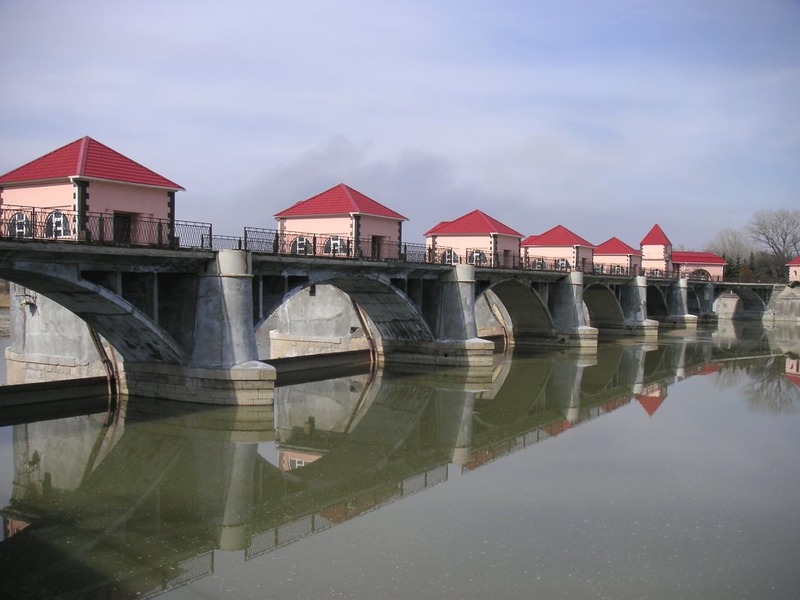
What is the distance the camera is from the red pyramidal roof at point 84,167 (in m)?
19.7

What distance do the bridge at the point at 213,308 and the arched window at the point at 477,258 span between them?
173cm

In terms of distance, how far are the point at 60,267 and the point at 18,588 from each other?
973 cm

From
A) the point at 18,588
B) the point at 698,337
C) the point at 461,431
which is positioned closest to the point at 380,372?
the point at 461,431

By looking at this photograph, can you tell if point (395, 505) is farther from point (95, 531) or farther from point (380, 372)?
point (380, 372)

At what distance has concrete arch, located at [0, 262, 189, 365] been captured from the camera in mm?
17875

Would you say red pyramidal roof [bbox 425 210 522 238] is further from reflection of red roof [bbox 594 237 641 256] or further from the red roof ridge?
the red roof ridge

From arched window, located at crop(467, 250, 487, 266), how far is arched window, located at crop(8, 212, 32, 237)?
78.6ft

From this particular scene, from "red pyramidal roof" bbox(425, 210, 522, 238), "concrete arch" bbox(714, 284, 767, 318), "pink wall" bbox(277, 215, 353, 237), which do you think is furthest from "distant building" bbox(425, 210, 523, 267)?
"concrete arch" bbox(714, 284, 767, 318)

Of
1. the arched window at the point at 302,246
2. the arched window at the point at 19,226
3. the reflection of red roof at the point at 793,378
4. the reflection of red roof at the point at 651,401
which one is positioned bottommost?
the reflection of red roof at the point at 651,401

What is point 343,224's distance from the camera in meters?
30.2

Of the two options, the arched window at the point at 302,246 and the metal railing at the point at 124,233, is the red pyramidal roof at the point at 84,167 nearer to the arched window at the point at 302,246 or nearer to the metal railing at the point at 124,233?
the metal railing at the point at 124,233

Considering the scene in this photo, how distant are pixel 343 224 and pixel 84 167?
1223 cm

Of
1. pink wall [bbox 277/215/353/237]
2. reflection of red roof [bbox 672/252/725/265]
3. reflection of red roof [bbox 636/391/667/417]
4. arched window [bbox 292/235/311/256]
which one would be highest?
reflection of red roof [bbox 672/252/725/265]

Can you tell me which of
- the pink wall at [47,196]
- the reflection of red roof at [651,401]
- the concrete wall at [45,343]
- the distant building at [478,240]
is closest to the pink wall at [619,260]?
the distant building at [478,240]
